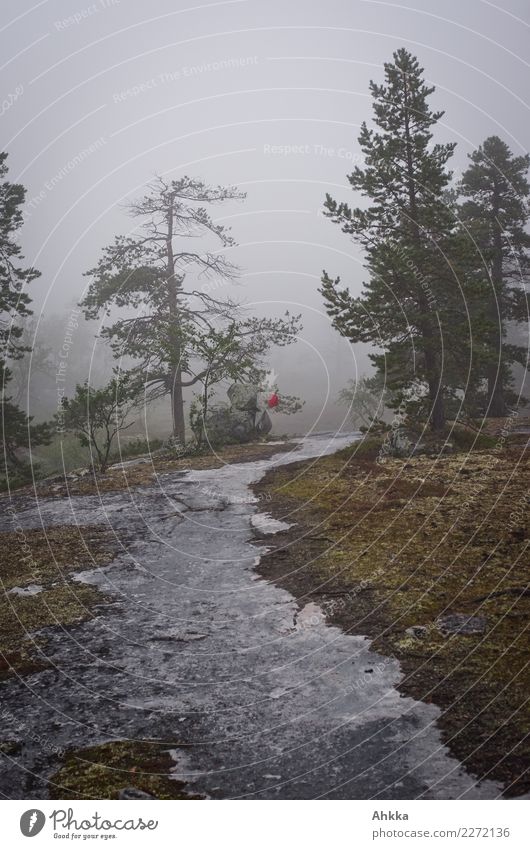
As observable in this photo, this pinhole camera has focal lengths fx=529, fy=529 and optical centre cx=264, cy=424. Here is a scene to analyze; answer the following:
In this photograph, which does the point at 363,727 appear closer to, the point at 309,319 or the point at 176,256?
the point at 176,256

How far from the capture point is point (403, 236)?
17812 millimetres

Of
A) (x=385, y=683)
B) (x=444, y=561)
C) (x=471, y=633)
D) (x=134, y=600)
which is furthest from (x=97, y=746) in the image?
(x=444, y=561)

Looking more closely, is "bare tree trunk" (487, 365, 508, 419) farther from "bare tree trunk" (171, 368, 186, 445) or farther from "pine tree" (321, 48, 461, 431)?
"bare tree trunk" (171, 368, 186, 445)

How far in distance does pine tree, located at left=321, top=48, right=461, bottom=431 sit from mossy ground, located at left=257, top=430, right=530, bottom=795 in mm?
4384

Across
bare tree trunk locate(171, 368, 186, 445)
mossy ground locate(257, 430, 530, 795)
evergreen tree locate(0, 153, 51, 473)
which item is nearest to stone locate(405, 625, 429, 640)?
mossy ground locate(257, 430, 530, 795)

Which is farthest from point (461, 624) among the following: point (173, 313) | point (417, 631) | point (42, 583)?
point (173, 313)

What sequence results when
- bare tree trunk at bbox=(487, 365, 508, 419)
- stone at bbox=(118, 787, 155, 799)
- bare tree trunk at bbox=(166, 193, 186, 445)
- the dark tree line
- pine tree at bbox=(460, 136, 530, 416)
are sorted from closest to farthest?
stone at bbox=(118, 787, 155, 799) → the dark tree line → bare tree trunk at bbox=(166, 193, 186, 445) → pine tree at bbox=(460, 136, 530, 416) → bare tree trunk at bbox=(487, 365, 508, 419)

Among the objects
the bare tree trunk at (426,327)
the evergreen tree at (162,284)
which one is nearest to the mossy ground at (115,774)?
the bare tree trunk at (426,327)

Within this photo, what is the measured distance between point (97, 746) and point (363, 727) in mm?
2322

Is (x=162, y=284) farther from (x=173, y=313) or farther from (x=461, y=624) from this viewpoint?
(x=461, y=624)

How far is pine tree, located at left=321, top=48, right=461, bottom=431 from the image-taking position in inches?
661

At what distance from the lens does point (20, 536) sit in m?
10.8

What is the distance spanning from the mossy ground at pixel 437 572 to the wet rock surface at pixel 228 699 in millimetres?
276

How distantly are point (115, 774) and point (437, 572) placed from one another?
16.5 feet
